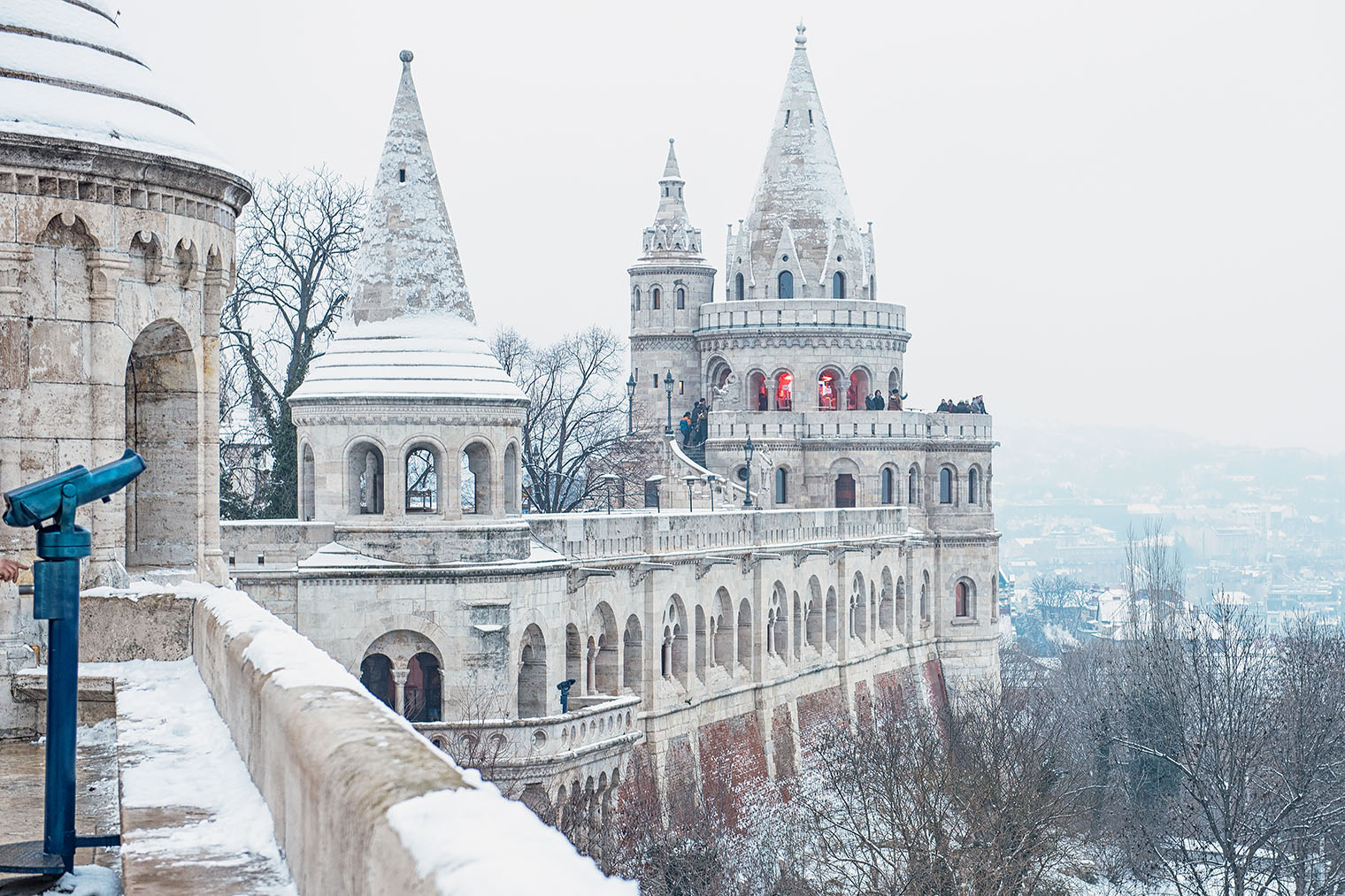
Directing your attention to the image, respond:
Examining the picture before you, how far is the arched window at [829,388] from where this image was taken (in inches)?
2413

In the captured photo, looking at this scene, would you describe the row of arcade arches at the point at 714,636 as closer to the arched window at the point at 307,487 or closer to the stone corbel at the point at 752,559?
the stone corbel at the point at 752,559

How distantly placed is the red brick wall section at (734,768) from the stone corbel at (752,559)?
10.2ft

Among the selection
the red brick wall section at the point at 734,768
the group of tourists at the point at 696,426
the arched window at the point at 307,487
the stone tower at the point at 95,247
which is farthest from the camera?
the group of tourists at the point at 696,426

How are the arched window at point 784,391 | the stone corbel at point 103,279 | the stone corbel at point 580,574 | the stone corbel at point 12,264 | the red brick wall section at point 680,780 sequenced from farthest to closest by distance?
the arched window at point 784,391 < the red brick wall section at point 680,780 < the stone corbel at point 580,574 < the stone corbel at point 103,279 < the stone corbel at point 12,264

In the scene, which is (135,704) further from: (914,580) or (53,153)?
(914,580)

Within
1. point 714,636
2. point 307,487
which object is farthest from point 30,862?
point 714,636

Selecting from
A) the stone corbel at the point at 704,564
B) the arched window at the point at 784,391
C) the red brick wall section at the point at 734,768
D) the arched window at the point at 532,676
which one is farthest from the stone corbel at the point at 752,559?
the arched window at the point at 784,391

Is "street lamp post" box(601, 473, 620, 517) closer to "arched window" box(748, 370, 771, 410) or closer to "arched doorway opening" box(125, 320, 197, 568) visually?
"arched window" box(748, 370, 771, 410)

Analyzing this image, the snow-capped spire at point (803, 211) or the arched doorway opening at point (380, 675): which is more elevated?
the snow-capped spire at point (803, 211)

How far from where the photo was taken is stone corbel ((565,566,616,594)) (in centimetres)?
3341

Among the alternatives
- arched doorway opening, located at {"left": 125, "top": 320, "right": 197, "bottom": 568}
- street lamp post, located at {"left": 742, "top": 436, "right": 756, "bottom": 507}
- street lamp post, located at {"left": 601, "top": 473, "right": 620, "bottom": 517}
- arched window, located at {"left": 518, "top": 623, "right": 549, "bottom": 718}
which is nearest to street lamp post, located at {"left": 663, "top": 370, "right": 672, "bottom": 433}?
street lamp post, located at {"left": 742, "top": 436, "right": 756, "bottom": 507}

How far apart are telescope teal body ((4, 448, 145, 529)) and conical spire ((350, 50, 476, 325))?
2337 cm

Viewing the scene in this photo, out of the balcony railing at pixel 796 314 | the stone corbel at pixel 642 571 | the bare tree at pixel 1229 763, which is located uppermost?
the balcony railing at pixel 796 314

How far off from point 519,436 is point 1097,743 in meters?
21.6
